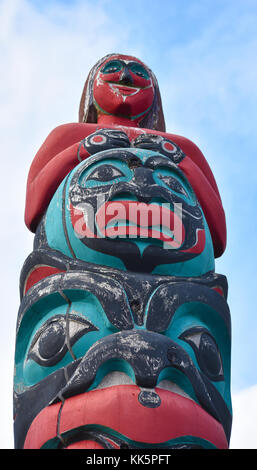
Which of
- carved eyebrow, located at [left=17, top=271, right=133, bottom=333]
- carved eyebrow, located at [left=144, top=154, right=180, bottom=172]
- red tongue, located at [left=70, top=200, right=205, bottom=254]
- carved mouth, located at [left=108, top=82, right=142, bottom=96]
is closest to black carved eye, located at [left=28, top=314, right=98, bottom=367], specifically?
carved eyebrow, located at [left=17, top=271, right=133, bottom=333]

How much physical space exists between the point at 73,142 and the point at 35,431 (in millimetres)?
3065

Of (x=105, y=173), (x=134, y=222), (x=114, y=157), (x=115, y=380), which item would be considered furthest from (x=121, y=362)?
(x=114, y=157)

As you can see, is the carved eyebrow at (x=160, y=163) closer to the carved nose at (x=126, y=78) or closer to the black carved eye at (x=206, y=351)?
the black carved eye at (x=206, y=351)

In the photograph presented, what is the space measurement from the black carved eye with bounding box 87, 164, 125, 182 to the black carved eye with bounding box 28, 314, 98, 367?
1176 mm

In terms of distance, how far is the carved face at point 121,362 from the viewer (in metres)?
3.50

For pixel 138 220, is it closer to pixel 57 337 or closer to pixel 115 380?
pixel 57 337

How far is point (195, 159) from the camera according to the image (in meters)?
6.44

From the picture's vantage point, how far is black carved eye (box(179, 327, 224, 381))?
418 cm

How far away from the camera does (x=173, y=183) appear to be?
5094 mm

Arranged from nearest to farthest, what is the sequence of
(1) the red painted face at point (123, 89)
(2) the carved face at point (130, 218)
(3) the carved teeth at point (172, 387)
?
1. (3) the carved teeth at point (172, 387)
2. (2) the carved face at point (130, 218)
3. (1) the red painted face at point (123, 89)

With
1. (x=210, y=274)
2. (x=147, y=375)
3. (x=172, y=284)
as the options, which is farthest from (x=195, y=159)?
(x=147, y=375)

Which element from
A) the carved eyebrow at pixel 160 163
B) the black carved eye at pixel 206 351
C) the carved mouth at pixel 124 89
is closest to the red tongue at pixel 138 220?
the carved eyebrow at pixel 160 163

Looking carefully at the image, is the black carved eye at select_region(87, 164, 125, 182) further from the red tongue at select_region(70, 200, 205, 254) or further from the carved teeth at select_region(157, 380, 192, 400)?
the carved teeth at select_region(157, 380, 192, 400)
